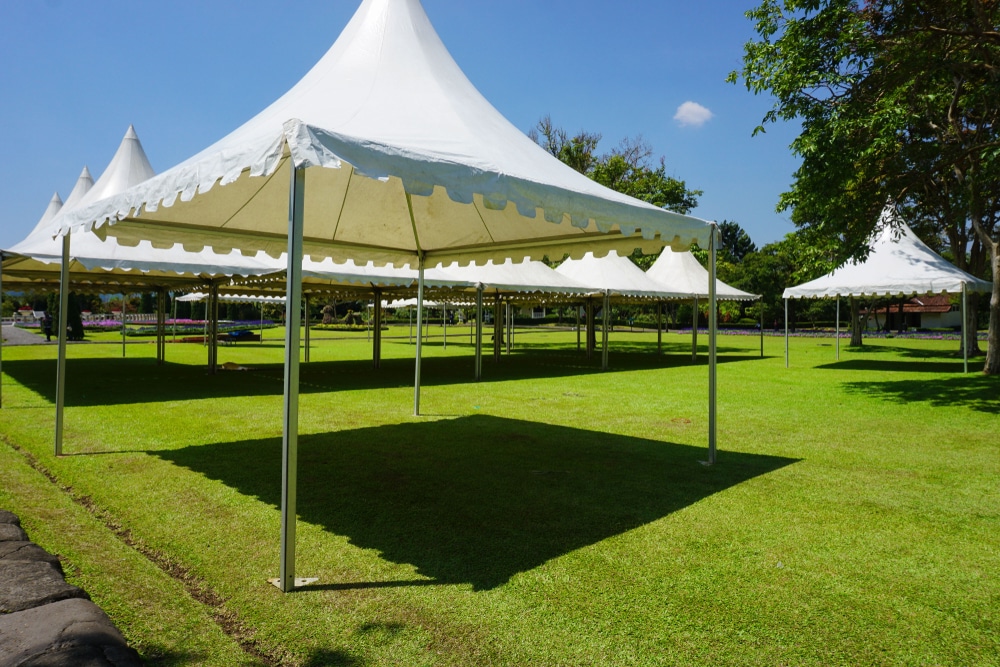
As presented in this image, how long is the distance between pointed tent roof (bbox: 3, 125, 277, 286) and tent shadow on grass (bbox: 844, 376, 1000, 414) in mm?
12202

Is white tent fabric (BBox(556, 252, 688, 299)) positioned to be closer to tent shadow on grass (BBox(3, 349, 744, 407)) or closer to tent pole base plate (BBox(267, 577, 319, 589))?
tent shadow on grass (BBox(3, 349, 744, 407))

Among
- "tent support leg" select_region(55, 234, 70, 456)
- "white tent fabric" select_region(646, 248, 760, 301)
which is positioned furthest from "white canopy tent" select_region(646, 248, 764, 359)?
"tent support leg" select_region(55, 234, 70, 456)

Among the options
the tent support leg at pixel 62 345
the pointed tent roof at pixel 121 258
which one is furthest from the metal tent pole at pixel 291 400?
the pointed tent roof at pixel 121 258

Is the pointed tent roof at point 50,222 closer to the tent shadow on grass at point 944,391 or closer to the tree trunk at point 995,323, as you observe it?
the tent shadow on grass at point 944,391

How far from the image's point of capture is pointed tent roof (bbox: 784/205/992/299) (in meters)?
17.0

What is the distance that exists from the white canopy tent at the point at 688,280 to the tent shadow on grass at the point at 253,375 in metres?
2.07

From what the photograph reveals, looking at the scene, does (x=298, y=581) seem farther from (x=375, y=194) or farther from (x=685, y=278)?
(x=685, y=278)

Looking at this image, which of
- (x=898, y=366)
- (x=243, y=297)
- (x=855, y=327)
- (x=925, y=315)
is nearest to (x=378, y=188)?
(x=898, y=366)

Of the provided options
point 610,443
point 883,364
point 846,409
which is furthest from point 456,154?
point 883,364

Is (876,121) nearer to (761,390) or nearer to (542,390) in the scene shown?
(761,390)

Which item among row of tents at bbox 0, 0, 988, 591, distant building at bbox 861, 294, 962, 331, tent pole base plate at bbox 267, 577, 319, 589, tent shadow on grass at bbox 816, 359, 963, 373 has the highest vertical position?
distant building at bbox 861, 294, 962, 331

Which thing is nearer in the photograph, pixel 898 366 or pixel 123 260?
pixel 123 260

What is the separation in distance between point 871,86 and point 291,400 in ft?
A: 39.5

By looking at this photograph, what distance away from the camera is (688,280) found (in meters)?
21.0
